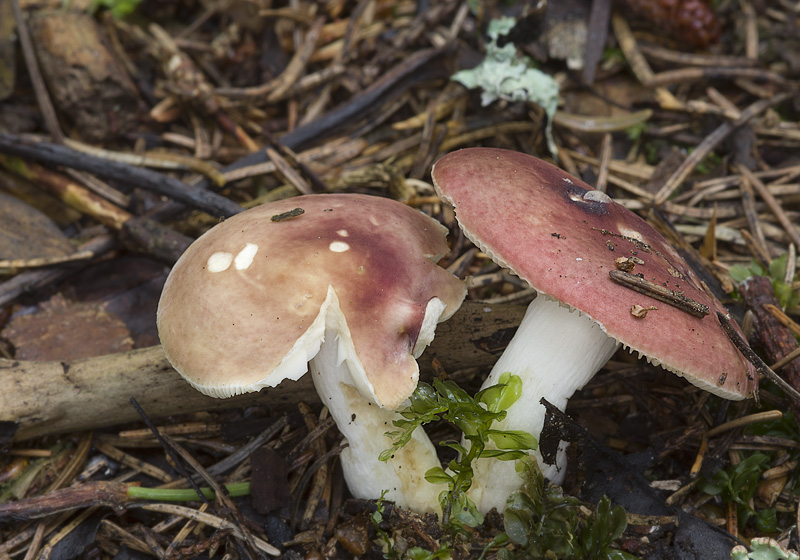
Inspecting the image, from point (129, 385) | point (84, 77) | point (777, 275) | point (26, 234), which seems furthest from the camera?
point (84, 77)

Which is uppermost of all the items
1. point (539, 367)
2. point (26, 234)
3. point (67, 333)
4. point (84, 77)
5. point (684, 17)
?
point (684, 17)

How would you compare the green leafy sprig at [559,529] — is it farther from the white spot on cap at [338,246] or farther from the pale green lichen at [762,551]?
the white spot on cap at [338,246]

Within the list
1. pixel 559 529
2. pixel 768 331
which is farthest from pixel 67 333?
pixel 768 331

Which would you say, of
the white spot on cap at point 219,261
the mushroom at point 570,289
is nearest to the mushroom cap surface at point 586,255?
the mushroom at point 570,289

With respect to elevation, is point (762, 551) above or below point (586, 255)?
below

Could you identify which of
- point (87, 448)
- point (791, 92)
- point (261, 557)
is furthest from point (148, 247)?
point (791, 92)

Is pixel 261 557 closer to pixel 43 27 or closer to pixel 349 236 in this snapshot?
pixel 349 236

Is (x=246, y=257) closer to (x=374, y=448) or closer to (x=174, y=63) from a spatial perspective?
(x=374, y=448)

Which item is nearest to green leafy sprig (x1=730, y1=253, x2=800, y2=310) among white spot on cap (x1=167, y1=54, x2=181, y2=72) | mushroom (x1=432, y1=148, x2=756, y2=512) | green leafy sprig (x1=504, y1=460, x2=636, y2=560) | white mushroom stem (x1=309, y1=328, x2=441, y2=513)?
mushroom (x1=432, y1=148, x2=756, y2=512)
